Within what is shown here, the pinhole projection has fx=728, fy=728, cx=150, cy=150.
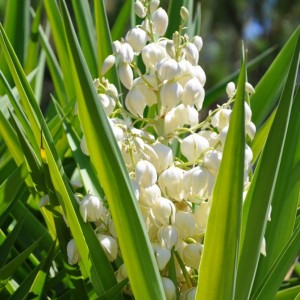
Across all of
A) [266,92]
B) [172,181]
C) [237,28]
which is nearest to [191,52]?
[172,181]

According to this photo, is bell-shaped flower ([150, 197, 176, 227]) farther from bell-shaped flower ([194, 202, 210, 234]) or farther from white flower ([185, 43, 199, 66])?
white flower ([185, 43, 199, 66])

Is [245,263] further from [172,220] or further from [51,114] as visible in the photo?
[51,114]

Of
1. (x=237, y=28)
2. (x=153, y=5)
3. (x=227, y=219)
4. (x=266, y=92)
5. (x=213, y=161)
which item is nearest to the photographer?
(x=227, y=219)

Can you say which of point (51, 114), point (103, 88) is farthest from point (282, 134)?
point (51, 114)

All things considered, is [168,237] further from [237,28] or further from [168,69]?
[237,28]

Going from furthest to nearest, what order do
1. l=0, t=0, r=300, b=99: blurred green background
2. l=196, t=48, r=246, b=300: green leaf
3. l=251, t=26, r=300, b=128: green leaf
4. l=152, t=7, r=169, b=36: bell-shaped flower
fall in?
l=0, t=0, r=300, b=99: blurred green background, l=251, t=26, r=300, b=128: green leaf, l=152, t=7, r=169, b=36: bell-shaped flower, l=196, t=48, r=246, b=300: green leaf

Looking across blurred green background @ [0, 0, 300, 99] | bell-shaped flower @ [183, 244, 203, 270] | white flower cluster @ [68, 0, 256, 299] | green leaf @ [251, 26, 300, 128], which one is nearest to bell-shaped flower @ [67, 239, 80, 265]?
white flower cluster @ [68, 0, 256, 299]
